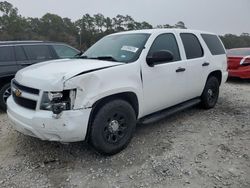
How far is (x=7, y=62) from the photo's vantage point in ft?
20.1

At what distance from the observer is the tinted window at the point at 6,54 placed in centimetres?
612

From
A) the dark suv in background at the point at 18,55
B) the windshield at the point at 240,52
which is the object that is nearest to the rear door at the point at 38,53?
the dark suv in background at the point at 18,55

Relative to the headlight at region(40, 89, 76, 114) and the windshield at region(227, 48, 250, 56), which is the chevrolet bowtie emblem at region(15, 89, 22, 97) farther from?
the windshield at region(227, 48, 250, 56)

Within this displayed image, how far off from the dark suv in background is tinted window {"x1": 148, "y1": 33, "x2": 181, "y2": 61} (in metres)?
3.40

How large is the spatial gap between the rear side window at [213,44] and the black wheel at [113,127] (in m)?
2.84

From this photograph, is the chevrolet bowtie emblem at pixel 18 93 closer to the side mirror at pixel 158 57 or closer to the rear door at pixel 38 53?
the side mirror at pixel 158 57

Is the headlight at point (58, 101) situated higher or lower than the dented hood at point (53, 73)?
lower

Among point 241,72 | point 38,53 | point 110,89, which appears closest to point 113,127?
point 110,89

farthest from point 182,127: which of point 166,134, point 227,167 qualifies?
point 227,167

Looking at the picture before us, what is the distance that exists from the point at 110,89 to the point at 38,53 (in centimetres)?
387

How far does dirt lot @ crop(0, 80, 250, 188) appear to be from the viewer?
3.24 meters

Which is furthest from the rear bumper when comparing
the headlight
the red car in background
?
the headlight

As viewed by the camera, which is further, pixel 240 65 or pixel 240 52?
pixel 240 52

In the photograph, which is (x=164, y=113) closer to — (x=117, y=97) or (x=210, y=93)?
(x=117, y=97)
